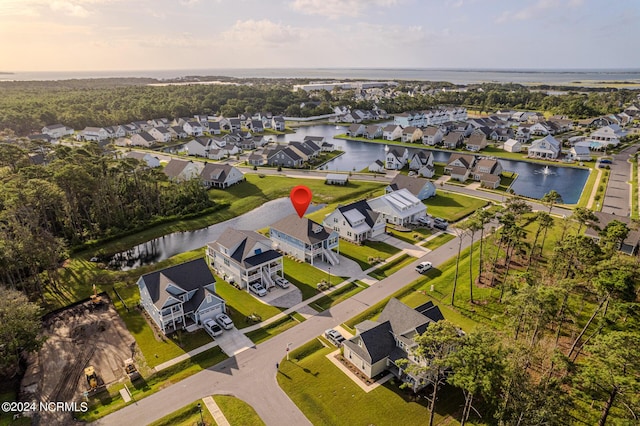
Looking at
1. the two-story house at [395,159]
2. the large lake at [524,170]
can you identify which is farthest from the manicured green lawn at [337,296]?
the two-story house at [395,159]

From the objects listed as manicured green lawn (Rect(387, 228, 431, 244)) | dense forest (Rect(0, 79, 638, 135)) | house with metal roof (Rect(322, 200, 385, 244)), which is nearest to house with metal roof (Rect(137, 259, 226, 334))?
house with metal roof (Rect(322, 200, 385, 244))

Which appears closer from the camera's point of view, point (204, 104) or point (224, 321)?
point (224, 321)

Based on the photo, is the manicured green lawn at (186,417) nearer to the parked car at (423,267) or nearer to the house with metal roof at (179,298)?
the house with metal roof at (179,298)

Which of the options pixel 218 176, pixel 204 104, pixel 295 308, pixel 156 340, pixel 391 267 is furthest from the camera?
pixel 204 104

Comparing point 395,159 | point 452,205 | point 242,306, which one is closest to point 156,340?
point 242,306

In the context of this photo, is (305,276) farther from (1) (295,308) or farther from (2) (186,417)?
(2) (186,417)
